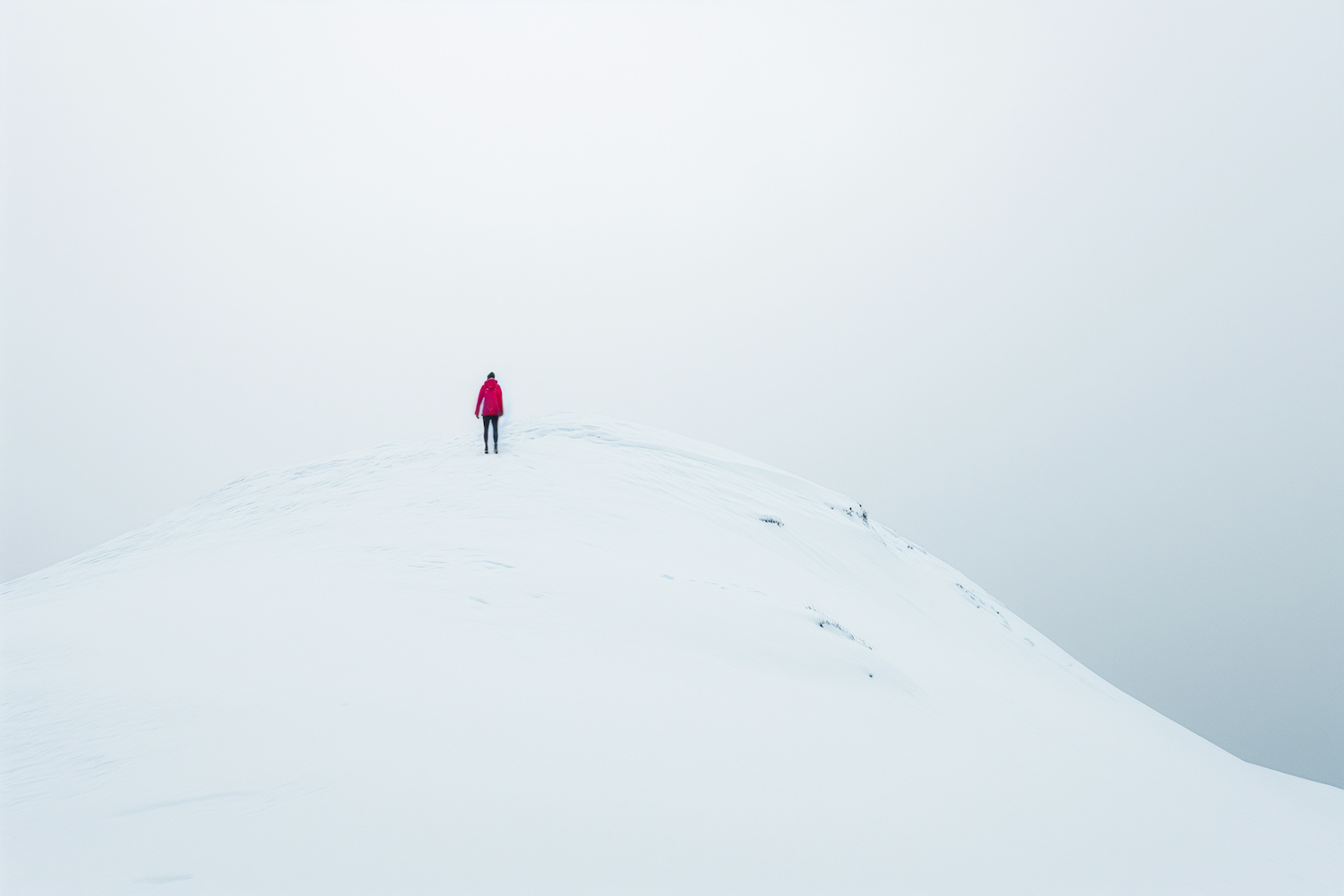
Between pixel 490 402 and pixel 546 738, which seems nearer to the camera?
pixel 546 738

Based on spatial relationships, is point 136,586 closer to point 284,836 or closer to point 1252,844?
point 284,836

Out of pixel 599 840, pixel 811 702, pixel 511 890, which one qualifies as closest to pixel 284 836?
pixel 511 890

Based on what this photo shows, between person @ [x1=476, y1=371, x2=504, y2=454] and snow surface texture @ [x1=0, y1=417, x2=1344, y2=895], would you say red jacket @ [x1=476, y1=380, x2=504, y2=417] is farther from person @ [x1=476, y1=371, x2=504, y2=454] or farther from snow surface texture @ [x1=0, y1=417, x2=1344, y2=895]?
snow surface texture @ [x1=0, y1=417, x2=1344, y2=895]

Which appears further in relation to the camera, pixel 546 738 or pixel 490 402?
pixel 490 402

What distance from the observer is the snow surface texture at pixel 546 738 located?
13.8 ft

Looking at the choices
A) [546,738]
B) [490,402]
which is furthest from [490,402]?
[546,738]

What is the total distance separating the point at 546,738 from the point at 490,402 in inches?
432

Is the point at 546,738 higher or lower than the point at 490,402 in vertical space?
lower

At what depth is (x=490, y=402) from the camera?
50.5 ft

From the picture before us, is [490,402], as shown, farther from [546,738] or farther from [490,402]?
[546,738]

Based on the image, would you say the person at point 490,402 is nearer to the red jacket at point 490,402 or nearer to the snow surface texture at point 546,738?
the red jacket at point 490,402

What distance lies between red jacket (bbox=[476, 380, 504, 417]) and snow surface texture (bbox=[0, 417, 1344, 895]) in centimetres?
280

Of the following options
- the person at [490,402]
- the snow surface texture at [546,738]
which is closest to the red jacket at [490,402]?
the person at [490,402]

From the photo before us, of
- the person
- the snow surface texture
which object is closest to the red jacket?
the person
